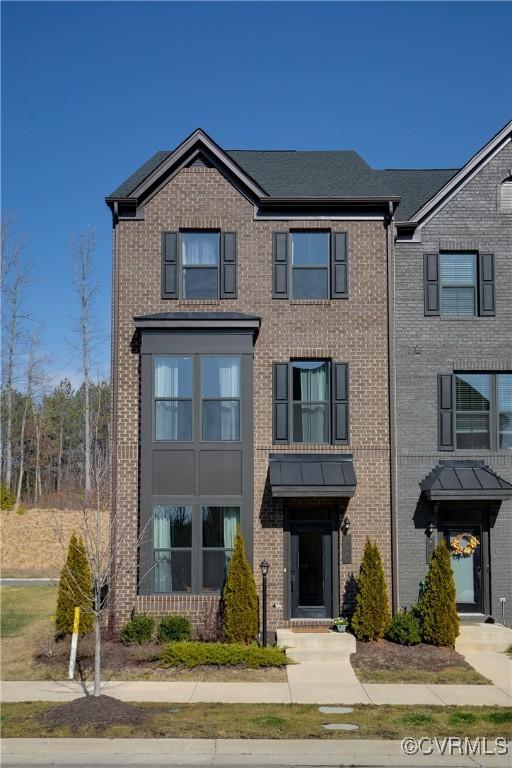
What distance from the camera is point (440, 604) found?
16.2 meters

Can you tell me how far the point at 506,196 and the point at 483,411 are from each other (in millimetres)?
4938

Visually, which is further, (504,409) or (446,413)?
(504,409)

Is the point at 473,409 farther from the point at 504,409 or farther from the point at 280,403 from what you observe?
the point at 280,403

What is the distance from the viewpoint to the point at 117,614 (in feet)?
55.5

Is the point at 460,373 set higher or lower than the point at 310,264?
lower

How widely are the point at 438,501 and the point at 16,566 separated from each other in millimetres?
20643

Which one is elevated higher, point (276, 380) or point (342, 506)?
point (276, 380)

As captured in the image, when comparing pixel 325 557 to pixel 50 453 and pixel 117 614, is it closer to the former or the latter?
pixel 117 614

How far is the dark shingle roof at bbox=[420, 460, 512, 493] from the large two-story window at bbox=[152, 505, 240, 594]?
428 centimetres

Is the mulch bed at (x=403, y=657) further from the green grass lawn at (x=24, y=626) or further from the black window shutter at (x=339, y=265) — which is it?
the black window shutter at (x=339, y=265)

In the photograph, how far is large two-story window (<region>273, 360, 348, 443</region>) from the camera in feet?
57.8

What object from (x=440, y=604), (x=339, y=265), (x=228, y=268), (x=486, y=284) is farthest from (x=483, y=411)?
(x=228, y=268)

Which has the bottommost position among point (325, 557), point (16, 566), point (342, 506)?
point (16, 566)

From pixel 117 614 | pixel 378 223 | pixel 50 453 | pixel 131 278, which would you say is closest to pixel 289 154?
pixel 378 223
